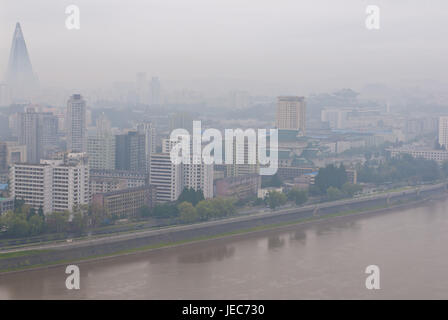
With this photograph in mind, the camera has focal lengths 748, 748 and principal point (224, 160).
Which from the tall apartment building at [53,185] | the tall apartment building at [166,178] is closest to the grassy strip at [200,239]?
the tall apartment building at [53,185]

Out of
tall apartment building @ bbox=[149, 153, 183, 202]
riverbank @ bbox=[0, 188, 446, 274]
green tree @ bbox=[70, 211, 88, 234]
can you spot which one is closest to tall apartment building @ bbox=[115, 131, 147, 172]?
tall apartment building @ bbox=[149, 153, 183, 202]

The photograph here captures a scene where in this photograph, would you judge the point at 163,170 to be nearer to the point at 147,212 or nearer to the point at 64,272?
the point at 147,212

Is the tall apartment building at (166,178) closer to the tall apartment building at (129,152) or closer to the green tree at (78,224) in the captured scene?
the green tree at (78,224)

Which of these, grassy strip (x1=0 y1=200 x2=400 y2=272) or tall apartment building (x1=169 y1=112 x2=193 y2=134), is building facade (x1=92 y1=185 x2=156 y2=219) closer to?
grassy strip (x1=0 y1=200 x2=400 y2=272)

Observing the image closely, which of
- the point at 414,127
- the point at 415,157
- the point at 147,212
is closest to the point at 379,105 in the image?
the point at 414,127

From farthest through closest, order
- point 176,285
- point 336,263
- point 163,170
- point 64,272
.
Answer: point 163,170 → point 336,263 → point 64,272 → point 176,285

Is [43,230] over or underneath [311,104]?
underneath

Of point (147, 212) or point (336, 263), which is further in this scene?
point (147, 212)
